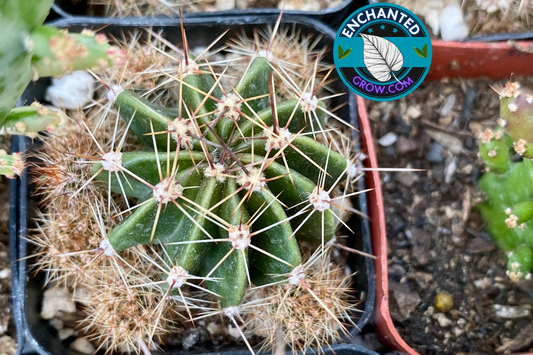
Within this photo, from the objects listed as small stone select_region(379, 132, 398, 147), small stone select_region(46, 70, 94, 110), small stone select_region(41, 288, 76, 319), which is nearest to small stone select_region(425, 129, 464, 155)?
small stone select_region(379, 132, 398, 147)

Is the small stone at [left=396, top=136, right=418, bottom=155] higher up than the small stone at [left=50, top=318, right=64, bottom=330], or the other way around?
the small stone at [left=396, top=136, right=418, bottom=155]

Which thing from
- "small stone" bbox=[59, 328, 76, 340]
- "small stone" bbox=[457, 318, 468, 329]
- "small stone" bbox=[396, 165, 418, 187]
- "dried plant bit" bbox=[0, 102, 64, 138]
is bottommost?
"small stone" bbox=[59, 328, 76, 340]

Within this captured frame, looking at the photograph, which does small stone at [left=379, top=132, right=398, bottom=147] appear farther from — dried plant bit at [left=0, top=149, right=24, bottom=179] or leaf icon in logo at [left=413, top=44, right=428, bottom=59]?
dried plant bit at [left=0, top=149, right=24, bottom=179]

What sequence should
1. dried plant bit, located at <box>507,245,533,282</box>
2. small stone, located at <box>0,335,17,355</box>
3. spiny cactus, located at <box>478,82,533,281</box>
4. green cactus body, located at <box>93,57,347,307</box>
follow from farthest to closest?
small stone, located at <box>0,335,17,355</box>, dried plant bit, located at <box>507,245,533,282</box>, spiny cactus, located at <box>478,82,533,281</box>, green cactus body, located at <box>93,57,347,307</box>

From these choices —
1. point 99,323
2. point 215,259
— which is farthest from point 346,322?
point 99,323

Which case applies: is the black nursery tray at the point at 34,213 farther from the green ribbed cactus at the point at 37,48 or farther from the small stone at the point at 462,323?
the green ribbed cactus at the point at 37,48

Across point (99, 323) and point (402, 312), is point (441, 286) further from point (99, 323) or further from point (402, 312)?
point (99, 323)

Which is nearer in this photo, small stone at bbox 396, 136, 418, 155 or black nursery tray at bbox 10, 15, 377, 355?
black nursery tray at bbox 10, 15, 377, 355

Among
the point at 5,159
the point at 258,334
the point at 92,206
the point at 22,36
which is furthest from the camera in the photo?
the point at 258,334
